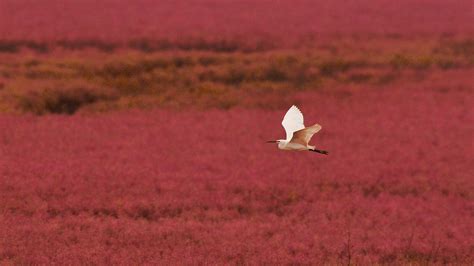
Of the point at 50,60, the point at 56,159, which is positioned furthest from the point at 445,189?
the point at 50,60

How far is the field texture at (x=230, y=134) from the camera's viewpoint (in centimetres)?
802

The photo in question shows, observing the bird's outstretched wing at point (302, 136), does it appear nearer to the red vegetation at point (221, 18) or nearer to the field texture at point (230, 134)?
the field texture at point (230, 134)

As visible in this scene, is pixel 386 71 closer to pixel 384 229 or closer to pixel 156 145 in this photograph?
pixel 156 145

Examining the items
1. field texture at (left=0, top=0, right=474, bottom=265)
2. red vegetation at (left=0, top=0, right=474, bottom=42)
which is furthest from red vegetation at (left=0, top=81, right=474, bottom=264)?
red vegetation at (left=0, top=0, right=474, bottom=42)

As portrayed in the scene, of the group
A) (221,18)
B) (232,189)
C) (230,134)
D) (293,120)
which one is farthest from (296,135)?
(221,18)

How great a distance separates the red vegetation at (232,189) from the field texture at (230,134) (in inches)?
1.1

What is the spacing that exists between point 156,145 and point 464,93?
728 centimetres

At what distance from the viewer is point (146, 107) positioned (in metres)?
14.3

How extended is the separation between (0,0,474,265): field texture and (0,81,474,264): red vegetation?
0.09 ft

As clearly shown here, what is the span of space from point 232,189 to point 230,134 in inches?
111

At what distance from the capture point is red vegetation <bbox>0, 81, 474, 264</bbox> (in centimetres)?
778

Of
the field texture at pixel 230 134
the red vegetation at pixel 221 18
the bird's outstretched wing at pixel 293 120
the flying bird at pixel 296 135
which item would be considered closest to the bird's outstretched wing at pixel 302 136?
the flying bird at pixel 296 135

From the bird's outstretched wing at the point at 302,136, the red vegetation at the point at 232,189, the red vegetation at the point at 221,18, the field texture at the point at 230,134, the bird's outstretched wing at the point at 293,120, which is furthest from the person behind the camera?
the red vegetation at the point at 221,18

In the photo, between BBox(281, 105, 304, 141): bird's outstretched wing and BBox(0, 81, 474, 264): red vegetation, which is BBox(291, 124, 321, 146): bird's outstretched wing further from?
BBox(0, 81, 474, 264): red vegetation
